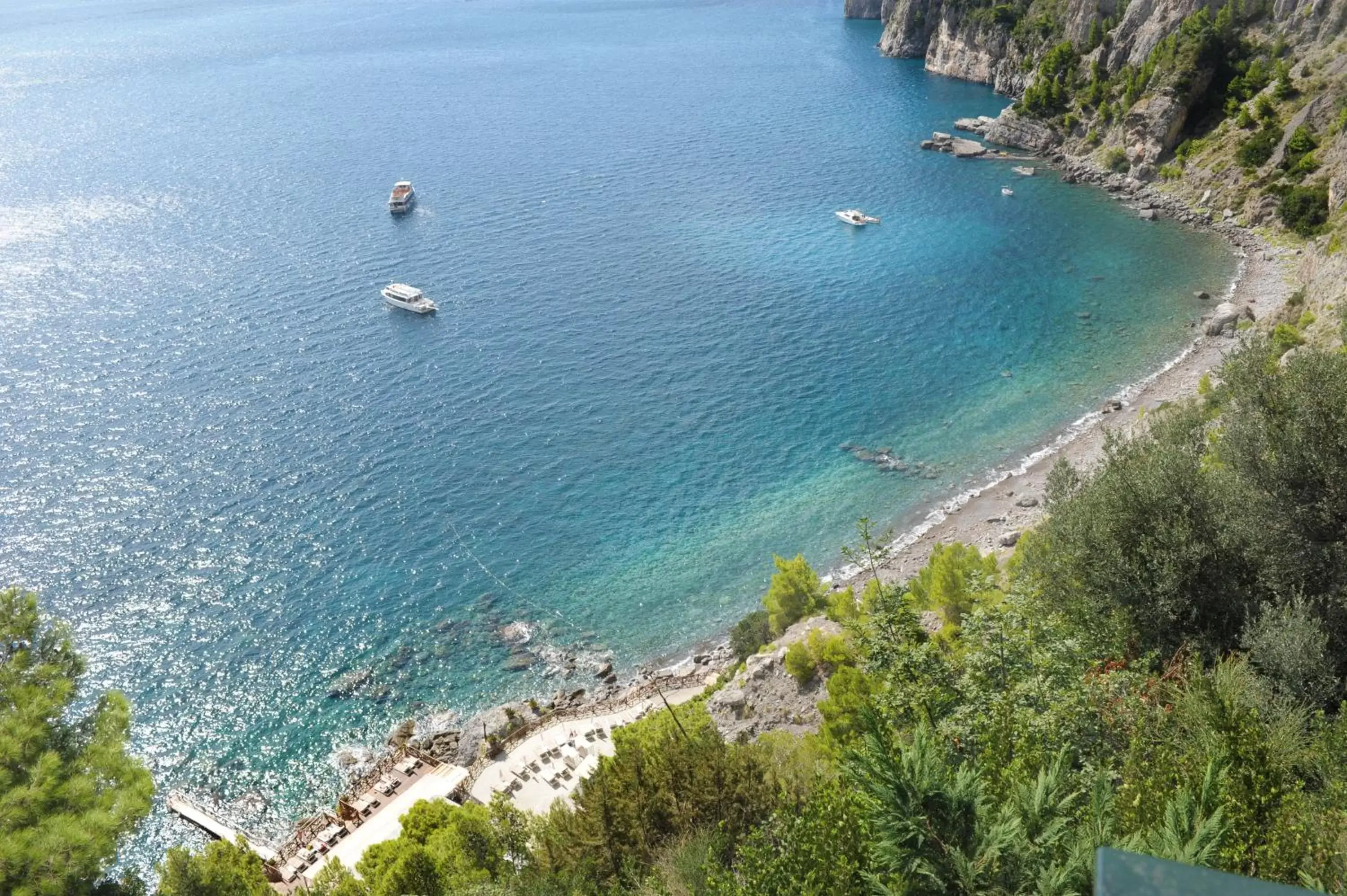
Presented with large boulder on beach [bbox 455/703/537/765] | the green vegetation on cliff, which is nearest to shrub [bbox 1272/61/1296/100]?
large boulder on beach [bbox 455/703/537/765]

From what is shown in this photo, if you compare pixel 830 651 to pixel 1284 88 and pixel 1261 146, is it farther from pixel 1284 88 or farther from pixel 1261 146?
pixel 1284 88

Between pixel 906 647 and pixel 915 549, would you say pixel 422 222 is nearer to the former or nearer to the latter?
pixel 915 549

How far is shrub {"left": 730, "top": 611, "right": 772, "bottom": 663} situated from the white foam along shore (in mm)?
6360

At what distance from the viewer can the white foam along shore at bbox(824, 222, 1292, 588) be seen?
52.9 metres

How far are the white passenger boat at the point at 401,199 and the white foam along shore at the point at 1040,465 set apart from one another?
232 feet

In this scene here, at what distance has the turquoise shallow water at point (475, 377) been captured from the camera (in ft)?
165

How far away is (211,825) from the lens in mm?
39750

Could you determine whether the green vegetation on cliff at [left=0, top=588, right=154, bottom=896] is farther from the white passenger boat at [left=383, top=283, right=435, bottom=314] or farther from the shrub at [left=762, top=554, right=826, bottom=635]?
the white passenger boat at [left=383, top=283, right=435, bottom=314]

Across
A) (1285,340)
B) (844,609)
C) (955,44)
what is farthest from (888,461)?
(955,44)

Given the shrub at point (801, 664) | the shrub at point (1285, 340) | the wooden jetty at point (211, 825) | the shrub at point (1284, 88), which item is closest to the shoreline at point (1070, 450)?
the shrub at point (1285, 340)

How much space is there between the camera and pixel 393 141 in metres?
127

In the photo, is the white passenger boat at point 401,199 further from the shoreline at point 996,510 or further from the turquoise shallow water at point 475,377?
the shoreline at point 996,510

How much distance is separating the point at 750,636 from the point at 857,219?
203ft

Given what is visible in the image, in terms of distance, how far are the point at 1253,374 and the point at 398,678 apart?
40542 millimetres
